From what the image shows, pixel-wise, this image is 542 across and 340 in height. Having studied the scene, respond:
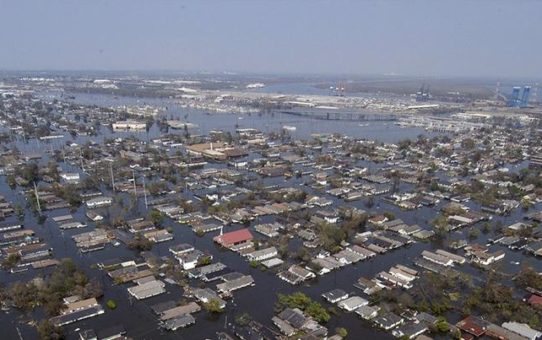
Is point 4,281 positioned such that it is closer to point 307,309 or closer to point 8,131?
point 307,309

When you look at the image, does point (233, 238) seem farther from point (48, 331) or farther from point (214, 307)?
point (48, 331)

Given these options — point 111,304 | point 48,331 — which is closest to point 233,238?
point 111,304

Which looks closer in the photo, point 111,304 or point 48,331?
point 48,331

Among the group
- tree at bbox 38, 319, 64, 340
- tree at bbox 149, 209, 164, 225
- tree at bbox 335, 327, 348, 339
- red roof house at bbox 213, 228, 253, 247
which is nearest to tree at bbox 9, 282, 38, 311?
tree at bbox 38, 319, 64, 340

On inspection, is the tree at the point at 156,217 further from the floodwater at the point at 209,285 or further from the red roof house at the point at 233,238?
the red roof house at the point at 233,238

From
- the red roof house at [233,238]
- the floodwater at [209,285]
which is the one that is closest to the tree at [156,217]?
the floodwater at [209,285]

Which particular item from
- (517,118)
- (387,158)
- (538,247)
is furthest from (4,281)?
(517,118)

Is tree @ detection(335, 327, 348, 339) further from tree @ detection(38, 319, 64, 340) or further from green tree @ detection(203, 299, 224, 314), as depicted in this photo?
tree @ detection(38, 319, 64, 340)

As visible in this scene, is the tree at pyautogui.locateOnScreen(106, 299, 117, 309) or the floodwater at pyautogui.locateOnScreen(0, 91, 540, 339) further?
the tree at pyautogui.locateOnScreen(106, 299, 117, 309)

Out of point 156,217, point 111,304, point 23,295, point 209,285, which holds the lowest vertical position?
point 209,285
